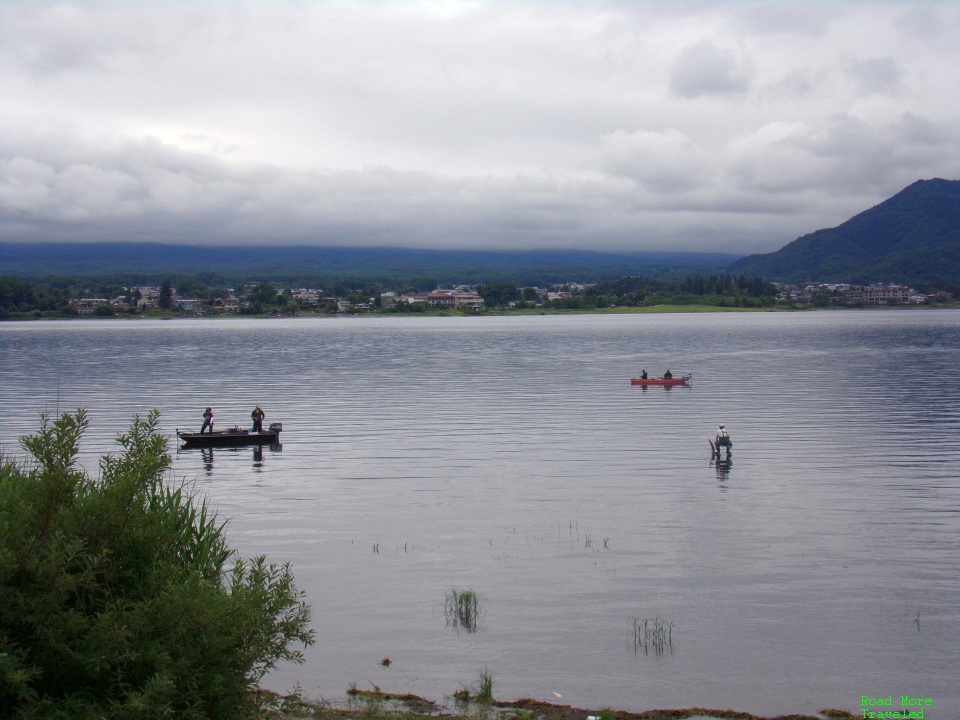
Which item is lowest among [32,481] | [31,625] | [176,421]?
[176,421]

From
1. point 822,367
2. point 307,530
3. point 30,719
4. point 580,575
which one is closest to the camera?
point 30,719

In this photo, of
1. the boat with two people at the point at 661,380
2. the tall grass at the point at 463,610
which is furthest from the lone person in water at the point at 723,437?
the boat with two people at the point at 661,380

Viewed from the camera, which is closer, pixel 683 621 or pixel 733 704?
pixel 733 704

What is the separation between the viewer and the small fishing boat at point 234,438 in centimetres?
4959

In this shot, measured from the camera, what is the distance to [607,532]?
29.2m

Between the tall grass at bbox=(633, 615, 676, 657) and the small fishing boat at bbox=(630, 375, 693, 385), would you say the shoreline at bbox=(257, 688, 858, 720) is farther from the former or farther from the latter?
the small fishing boat at bbox=(630, 375, 693, 385)

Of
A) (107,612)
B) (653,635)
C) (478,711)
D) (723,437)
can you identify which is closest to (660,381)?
(723,437)

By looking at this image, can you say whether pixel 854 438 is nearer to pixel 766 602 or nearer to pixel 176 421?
pixel 766 602

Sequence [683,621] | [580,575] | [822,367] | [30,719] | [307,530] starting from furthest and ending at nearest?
[822,367] → [307,530] → [580,575] → [683,621] → [30,719]

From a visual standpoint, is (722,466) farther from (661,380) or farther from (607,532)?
(661,380)

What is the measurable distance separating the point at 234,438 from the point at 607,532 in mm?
26730

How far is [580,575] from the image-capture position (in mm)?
24688

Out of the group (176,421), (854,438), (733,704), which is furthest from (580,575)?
(176,421)

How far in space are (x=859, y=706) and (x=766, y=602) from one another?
18.7 feet
